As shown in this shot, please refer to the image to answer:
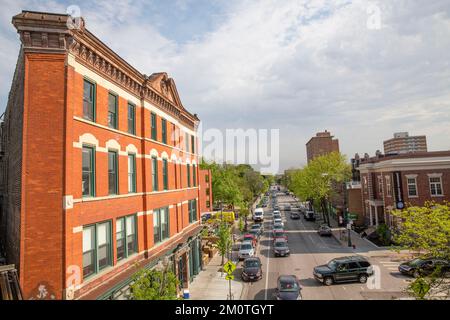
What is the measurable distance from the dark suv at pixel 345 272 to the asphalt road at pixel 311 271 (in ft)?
1.47

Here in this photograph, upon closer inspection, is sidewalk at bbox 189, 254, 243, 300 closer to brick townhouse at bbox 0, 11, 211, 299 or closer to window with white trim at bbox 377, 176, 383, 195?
brick townhouse at bbox 0, 11, 211, 299

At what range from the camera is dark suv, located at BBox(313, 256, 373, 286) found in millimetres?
20047

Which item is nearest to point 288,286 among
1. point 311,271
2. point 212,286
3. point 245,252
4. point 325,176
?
point 212,286

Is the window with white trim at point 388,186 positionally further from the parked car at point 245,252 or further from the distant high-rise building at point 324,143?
the distant high-rise building at point 324,143

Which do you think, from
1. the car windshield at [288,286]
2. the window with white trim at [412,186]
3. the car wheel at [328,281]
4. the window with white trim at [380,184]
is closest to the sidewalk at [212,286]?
the car windshield at [288,286]

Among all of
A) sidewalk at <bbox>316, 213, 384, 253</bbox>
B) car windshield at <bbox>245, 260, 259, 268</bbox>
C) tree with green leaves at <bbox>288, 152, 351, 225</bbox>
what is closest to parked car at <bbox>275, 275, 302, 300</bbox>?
car windshield at <bbox>245, 260, 259, 268</bbox>

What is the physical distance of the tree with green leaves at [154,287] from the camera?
898cm

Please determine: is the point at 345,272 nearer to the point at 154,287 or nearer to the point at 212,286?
the point at 212,286

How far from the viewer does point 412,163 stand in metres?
32.0

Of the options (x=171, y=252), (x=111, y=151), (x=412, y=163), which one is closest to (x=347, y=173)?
(x=412, y=163)

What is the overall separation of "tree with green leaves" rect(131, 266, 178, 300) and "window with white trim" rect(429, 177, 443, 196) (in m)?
33.2
